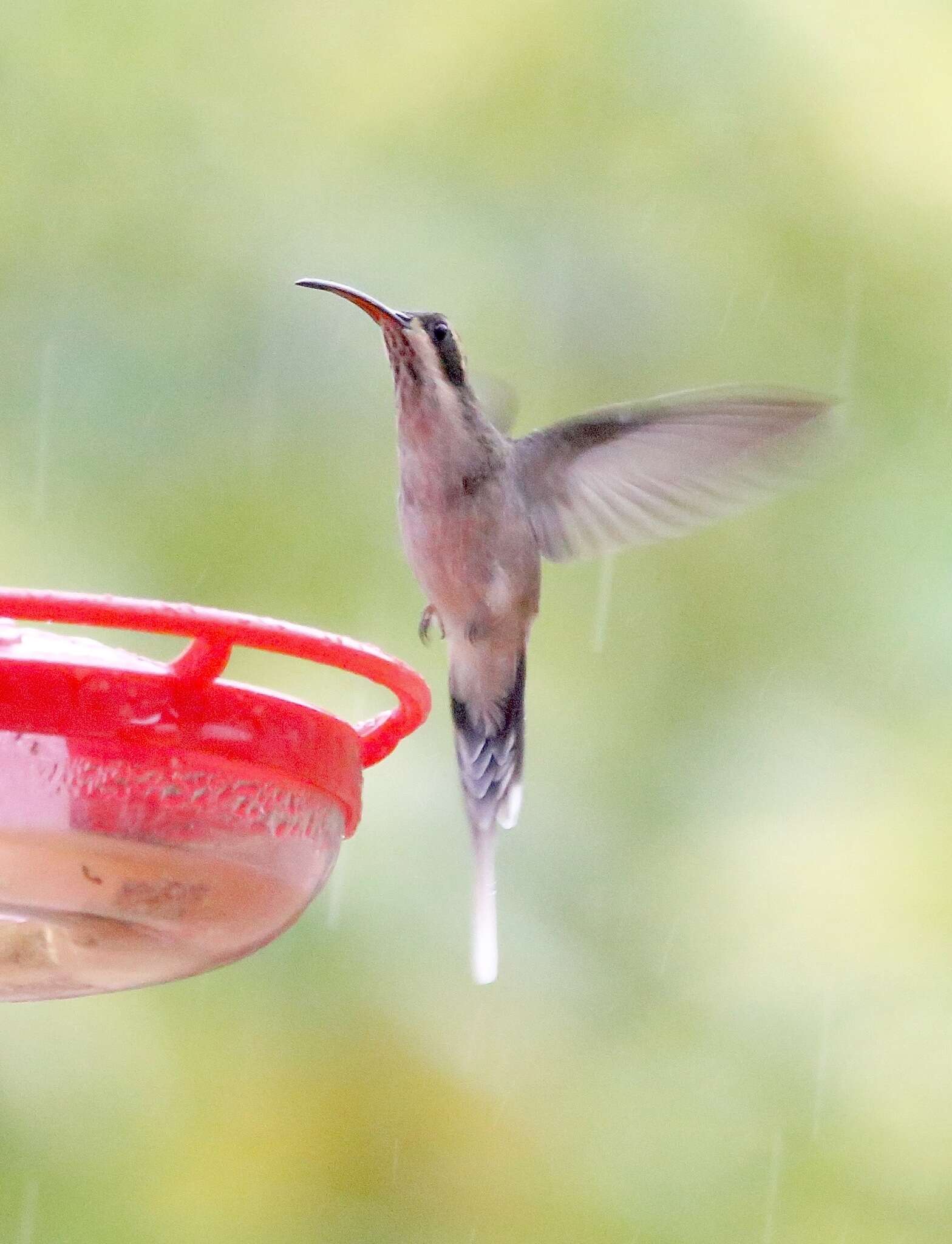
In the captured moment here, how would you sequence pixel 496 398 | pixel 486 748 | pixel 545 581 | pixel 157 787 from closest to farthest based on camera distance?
pixel 157 787
pixel 486 748
pixel 496 398
pixel 545 581

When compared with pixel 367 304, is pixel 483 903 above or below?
below

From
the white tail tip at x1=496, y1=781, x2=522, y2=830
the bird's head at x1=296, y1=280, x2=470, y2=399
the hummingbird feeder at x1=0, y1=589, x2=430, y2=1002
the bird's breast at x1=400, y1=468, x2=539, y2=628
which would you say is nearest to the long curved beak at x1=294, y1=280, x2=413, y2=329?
the bird's head at x1=296, y1=280, x2=470, y2=399

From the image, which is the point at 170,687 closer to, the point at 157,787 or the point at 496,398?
the point at 157,787

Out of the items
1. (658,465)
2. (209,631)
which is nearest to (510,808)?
(658,465)

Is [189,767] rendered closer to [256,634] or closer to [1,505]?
[256,634]

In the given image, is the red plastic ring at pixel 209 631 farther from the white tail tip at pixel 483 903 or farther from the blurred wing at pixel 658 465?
the white tail tip at pixel 483 903

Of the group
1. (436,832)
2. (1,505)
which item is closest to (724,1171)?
(436,832)

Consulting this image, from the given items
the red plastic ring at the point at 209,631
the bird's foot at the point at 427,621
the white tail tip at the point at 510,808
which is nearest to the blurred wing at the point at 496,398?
the bird's foot at the point at 427,621
